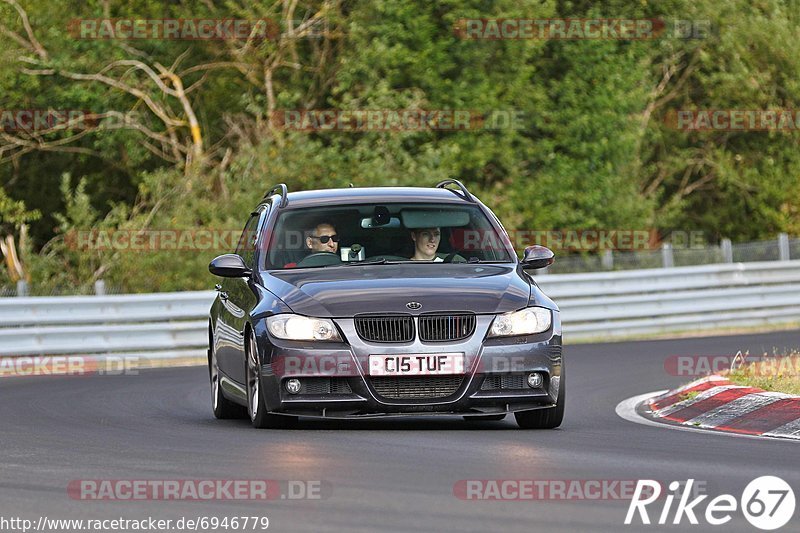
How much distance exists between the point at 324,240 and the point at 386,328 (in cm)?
151

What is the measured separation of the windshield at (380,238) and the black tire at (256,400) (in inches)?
31.6

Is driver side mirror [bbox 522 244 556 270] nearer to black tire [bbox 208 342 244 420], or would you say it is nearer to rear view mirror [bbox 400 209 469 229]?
rear view mirror [bbox 400 209 469 229]

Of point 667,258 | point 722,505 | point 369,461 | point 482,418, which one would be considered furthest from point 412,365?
point 667,258

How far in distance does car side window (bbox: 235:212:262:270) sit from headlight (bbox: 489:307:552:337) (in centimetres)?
212

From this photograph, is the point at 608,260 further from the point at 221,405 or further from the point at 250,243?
the point at 221,405

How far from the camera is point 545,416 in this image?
11711 mm

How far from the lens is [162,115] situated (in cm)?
3634

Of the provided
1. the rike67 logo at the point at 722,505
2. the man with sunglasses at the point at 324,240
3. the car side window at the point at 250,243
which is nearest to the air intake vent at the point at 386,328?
the man with sunglasses at the point at 324,240

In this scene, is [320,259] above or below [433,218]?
below

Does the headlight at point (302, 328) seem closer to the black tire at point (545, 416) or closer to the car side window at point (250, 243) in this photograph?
the car side window at point (250, 243)

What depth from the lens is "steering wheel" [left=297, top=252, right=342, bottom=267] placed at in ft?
40.1

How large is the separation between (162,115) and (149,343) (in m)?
14.4

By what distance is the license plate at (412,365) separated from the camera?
1103cm

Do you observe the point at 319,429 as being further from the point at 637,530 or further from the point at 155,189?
the point at 155,189
